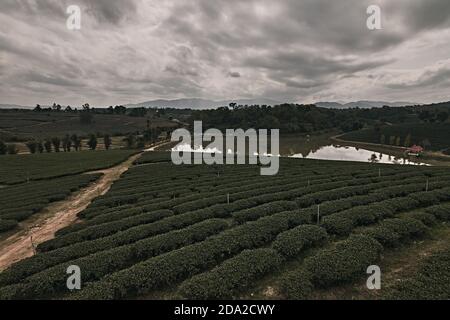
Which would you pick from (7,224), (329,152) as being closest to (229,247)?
(7,224)

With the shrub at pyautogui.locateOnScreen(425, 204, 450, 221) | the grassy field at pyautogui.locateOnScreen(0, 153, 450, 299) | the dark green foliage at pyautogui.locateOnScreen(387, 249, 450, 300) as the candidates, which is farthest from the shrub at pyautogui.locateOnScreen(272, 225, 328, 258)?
the shrub at pyautogui.locateOnScreen(425, 204, 450, 221)

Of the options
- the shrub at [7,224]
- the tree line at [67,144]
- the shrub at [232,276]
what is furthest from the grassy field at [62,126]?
the shrub at [232,276]

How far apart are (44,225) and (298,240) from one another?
60.0 ft

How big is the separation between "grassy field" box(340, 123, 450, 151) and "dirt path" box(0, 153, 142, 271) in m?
89.0

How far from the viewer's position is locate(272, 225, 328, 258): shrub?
11.9 metres

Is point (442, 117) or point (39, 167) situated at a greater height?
point (442, 117)

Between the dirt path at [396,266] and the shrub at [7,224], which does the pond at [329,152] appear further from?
the shrub at [7,224]

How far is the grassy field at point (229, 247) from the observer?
983 cm

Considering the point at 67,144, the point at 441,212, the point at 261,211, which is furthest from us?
the point at 67,144

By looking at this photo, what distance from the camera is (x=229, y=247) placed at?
12141 mm

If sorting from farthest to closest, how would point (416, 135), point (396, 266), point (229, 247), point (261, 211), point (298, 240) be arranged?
point (416, 135)
point (261, 211)
point (298, 240)
point (229, 247)
point (396, 266)

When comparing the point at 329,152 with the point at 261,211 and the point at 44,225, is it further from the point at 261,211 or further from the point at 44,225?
the point at 44,225

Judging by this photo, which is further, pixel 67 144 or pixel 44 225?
pixel 67 144
